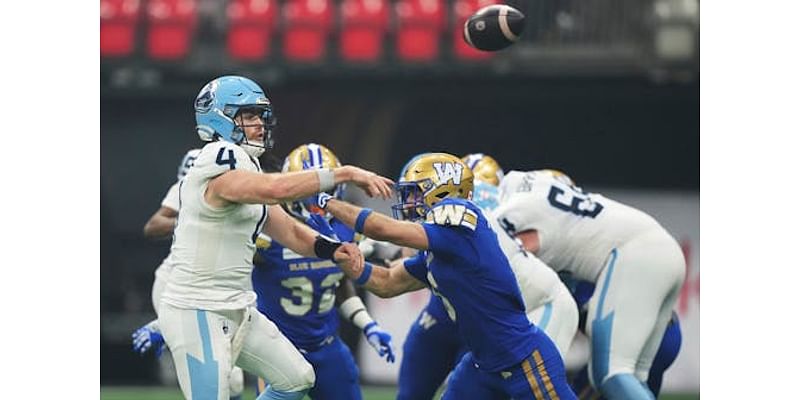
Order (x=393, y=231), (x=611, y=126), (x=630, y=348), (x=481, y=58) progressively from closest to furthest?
(x=393, y=231), (x=630, y=348), (x=481, y=58), (x=611, y=126)

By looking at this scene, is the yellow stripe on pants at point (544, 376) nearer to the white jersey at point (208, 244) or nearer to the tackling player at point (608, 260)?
the tackling player at point (608, 260)

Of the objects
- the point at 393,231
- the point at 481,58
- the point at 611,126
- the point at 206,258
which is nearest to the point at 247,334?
the point at 206,258

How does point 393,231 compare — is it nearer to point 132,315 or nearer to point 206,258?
point 206,258

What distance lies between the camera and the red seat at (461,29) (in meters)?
11.8

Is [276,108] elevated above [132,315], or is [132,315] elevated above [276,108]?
[276,108]

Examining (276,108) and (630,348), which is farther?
(276,108)

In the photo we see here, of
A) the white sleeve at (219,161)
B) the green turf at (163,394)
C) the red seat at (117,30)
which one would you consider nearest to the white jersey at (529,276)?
the white sleeve at (219,161)

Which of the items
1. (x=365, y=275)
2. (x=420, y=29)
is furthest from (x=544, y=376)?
(x=420, y=29)

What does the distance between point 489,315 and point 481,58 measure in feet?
18.7

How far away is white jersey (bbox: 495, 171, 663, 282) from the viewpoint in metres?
7.51

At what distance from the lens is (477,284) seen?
6281 mm

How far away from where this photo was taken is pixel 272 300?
7449 mm

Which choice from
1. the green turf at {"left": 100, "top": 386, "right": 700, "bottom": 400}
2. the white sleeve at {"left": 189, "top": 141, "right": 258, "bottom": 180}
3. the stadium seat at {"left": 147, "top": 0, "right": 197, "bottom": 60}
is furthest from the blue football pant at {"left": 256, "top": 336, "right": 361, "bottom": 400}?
the stadium seat at {"left": 147, "top": 0, "right": 197, "bottom": 60}

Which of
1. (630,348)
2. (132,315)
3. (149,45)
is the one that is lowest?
(132,315)
